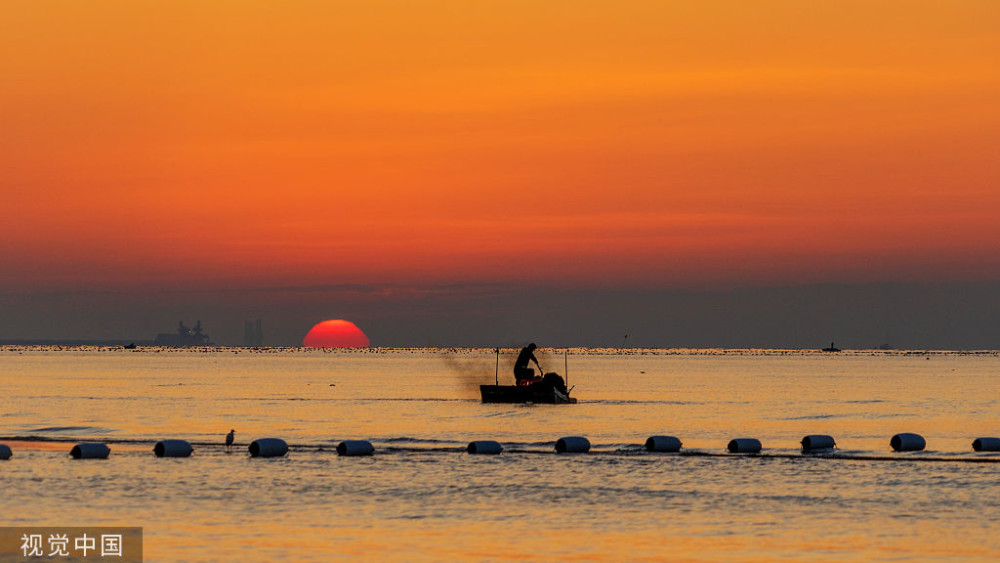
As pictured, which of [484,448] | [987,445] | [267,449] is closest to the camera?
[267,449]

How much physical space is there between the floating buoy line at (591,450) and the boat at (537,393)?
2158 inches

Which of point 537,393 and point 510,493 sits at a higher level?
point 537,393

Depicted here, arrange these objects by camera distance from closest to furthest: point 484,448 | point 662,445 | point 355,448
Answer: point 355,448 < point 484,448 < point 662,445

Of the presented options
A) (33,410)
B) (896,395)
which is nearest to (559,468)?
(33,410)

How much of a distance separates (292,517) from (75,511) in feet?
24.1

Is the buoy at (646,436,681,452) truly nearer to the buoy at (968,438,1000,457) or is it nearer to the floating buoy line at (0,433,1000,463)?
the floating buoy line at (0,433,1000,463)

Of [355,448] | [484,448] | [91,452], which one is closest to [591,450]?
[484,448]

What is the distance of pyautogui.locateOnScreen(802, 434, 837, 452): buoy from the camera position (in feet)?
235

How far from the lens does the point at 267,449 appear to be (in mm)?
66062

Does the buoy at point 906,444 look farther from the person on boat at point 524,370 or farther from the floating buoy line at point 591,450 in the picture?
the person on boat at point 524,370

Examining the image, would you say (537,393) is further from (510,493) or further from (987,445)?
(510,493)

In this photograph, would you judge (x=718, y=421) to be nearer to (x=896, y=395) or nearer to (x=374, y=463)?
(x=374, y=463)

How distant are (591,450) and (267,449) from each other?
58.7ft

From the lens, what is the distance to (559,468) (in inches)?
2432
